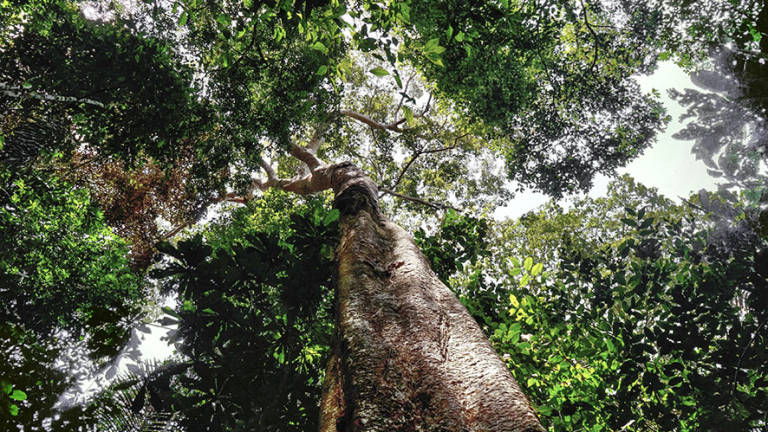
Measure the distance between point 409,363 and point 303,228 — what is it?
7.60 feet

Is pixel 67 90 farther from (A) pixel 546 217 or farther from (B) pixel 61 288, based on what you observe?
(A) pixel 546 217

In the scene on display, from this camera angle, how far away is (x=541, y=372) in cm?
343

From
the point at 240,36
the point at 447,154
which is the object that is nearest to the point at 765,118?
the point at 447,154

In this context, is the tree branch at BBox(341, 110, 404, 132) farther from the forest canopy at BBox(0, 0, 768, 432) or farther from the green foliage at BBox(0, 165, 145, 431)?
the green foliage at BBox(0, 165, 145, 431)

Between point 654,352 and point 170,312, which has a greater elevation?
point 170,312

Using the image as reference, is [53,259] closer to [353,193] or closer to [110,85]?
[110,85]

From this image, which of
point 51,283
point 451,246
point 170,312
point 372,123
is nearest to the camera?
point 170,312

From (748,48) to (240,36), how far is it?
9227mm

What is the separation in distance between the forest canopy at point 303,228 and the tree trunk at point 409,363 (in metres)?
0.13

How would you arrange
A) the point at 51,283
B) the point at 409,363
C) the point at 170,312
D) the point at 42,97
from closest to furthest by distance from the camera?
the point at 409,363
the point at 170,312
the point at 42,97
the point at 51,283

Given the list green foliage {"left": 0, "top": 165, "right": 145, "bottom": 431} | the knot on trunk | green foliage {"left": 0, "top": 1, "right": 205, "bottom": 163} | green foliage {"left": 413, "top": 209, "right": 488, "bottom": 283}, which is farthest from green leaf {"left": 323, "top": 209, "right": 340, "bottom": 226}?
green foliage {"left": 0, "top": 165, "right": 145, "bottom": 431}

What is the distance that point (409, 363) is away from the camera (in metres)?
1.63

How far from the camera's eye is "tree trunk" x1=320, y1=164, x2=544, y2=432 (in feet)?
4.24

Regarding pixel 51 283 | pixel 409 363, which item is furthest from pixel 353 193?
pixel 51 283
